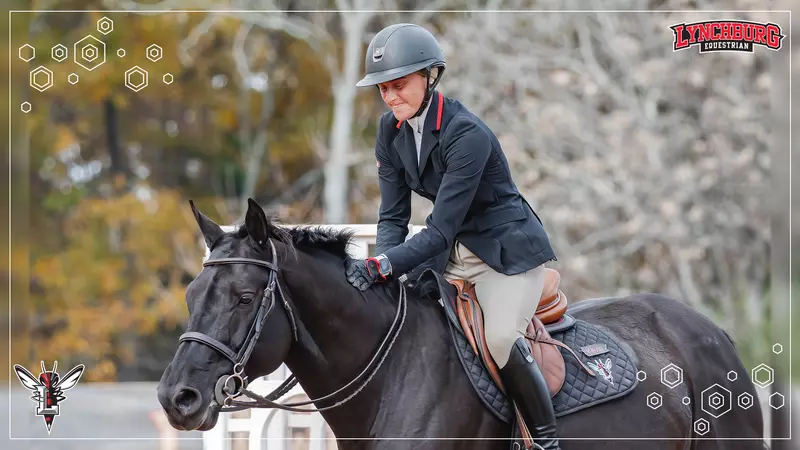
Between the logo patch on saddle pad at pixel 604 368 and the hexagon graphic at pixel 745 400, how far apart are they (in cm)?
84

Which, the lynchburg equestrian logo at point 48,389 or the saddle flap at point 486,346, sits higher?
the saddle flap at point 486,346

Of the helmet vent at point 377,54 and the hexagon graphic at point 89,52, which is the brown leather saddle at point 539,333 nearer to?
the helmet vent at point 377,54

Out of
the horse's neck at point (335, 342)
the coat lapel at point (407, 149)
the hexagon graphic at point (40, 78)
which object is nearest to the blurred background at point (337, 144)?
the hexagon graphic at point (40, 78)

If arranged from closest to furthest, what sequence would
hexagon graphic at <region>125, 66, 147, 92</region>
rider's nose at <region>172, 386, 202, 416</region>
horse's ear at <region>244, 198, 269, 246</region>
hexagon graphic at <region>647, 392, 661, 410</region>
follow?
rider's nose at <region>172, 386, 202, 416</region>
horse's ear at <region>244, 198, 269, 246</region>
hexagon graphic at <region>647, 392, 661, 410</region>
hexagon graphic at <region>125, 66, 147, 92</region>

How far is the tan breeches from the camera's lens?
3.21m

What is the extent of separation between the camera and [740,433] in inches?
157

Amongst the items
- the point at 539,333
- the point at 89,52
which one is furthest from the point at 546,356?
the point at 89,52

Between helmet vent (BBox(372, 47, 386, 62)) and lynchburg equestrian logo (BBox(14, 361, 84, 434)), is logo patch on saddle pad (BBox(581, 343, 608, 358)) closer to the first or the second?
helmet vent (BBox(372, 47, 386, 62))

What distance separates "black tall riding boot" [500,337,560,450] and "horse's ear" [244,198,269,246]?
1067 millimetres

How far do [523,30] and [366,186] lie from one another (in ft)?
9.58

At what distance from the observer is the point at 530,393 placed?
3193 millimetres

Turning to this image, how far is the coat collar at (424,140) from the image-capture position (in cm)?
331

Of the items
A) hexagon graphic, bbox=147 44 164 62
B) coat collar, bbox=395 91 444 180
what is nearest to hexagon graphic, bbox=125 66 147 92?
hexagon graphic, bbox=147 44 164 62

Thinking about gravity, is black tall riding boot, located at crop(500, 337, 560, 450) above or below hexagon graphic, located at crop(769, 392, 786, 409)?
above
